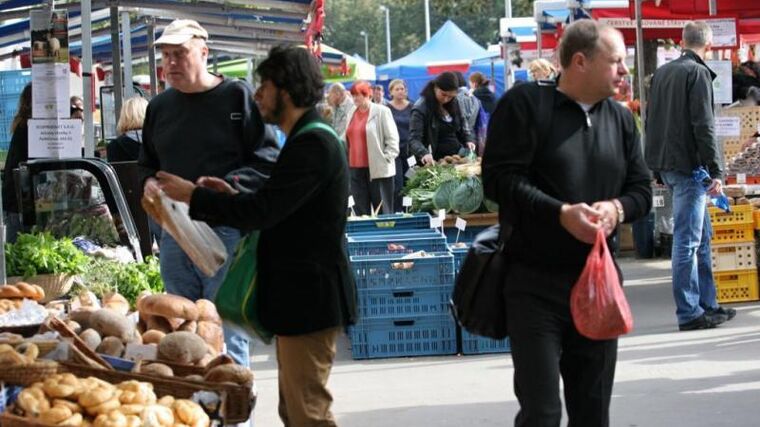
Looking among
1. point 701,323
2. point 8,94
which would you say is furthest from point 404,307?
point 8,94

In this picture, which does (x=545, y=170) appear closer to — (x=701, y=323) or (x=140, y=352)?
(x=140, y=352)

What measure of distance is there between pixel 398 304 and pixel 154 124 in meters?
3.62

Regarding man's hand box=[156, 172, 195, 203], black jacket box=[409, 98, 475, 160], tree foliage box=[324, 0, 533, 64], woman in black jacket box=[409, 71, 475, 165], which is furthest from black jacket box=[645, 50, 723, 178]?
tree foliage box=[324, 0, 533, 64]

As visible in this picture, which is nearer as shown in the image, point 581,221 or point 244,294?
point 581,221

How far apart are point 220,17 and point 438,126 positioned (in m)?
3.38

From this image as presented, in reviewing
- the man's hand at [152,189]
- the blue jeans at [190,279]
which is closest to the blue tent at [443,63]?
the blue jeans at [190,279]

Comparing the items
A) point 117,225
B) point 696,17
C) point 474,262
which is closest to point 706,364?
point 117,225

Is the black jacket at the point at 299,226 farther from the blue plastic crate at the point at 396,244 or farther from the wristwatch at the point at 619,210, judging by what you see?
the blue plastic crate at the point at 396,244

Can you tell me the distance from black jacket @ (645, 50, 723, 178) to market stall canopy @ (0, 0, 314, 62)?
4871 millimetres

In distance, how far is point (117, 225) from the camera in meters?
9.08

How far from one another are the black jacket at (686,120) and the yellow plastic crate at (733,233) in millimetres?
1551

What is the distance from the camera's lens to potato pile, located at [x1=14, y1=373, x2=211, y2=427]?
16.3ft

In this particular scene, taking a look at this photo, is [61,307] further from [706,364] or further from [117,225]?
[706,364]

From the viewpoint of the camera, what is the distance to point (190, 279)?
22.8 feet
